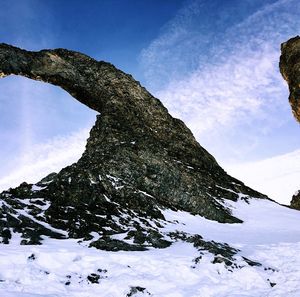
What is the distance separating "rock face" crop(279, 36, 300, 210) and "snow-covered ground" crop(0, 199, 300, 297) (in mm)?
27681

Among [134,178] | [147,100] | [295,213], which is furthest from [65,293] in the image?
[147,100]

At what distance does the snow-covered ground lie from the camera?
12.6m

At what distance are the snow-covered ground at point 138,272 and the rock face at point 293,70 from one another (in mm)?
27681

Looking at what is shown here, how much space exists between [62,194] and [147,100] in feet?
59.4

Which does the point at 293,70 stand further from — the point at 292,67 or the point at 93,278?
the point at 93,278

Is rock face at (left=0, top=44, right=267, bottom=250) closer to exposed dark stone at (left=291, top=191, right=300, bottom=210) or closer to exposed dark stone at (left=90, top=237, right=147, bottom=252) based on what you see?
exposed dark stone at (left=90, top=237, right=147, bottom=252)

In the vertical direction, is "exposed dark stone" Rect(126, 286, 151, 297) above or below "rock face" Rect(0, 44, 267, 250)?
below

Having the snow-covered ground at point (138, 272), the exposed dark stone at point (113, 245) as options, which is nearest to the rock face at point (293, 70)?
the snow-covered ground at point (138, 272)

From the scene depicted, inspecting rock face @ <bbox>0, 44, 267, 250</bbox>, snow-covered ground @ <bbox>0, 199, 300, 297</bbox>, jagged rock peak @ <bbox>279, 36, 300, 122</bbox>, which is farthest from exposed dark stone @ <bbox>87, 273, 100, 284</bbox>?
jagged rock peak @ <bbox>279, 36, 300, 122</bbox>

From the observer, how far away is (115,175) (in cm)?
2902

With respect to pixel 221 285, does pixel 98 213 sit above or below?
above

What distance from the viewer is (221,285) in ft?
45.4

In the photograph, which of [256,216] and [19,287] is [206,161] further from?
[19,287]

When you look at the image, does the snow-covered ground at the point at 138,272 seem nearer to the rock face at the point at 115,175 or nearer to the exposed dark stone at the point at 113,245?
the exposed dark stone at the point at 113,245
